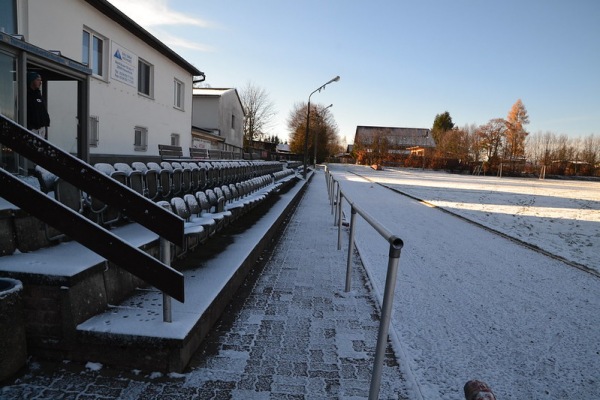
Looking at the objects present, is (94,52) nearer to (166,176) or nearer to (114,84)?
(114,84)

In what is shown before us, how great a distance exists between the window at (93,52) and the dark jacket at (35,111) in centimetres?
677

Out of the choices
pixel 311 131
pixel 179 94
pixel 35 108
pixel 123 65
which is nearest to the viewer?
pixel 35 108

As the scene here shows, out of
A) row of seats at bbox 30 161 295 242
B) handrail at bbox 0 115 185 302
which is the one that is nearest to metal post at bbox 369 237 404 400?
handrail at bbox 0 115 185 302

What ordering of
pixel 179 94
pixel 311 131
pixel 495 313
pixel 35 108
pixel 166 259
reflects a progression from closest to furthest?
pixel 166 259
pixel 495 313
pixel 35 108
pixel 179 94
pixel 311 131

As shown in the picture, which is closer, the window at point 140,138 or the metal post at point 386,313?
the metal post at point 386,313

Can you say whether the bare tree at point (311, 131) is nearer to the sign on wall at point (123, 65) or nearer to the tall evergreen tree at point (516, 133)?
the tall evergreen tree at point (516, 133)

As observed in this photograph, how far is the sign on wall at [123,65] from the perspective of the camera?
13367 mm

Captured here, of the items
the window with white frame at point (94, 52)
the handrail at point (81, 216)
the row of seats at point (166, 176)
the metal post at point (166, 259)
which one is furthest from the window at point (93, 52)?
the metal post at point (166, 259)

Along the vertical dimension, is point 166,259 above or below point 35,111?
below

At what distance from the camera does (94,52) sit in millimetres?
12617

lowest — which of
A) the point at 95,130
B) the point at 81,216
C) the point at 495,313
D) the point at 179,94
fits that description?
the point at 495,313

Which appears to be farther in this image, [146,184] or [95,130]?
[95,130]

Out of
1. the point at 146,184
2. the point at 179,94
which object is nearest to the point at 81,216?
the point at 146,184

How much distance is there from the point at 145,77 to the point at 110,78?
3226mm
